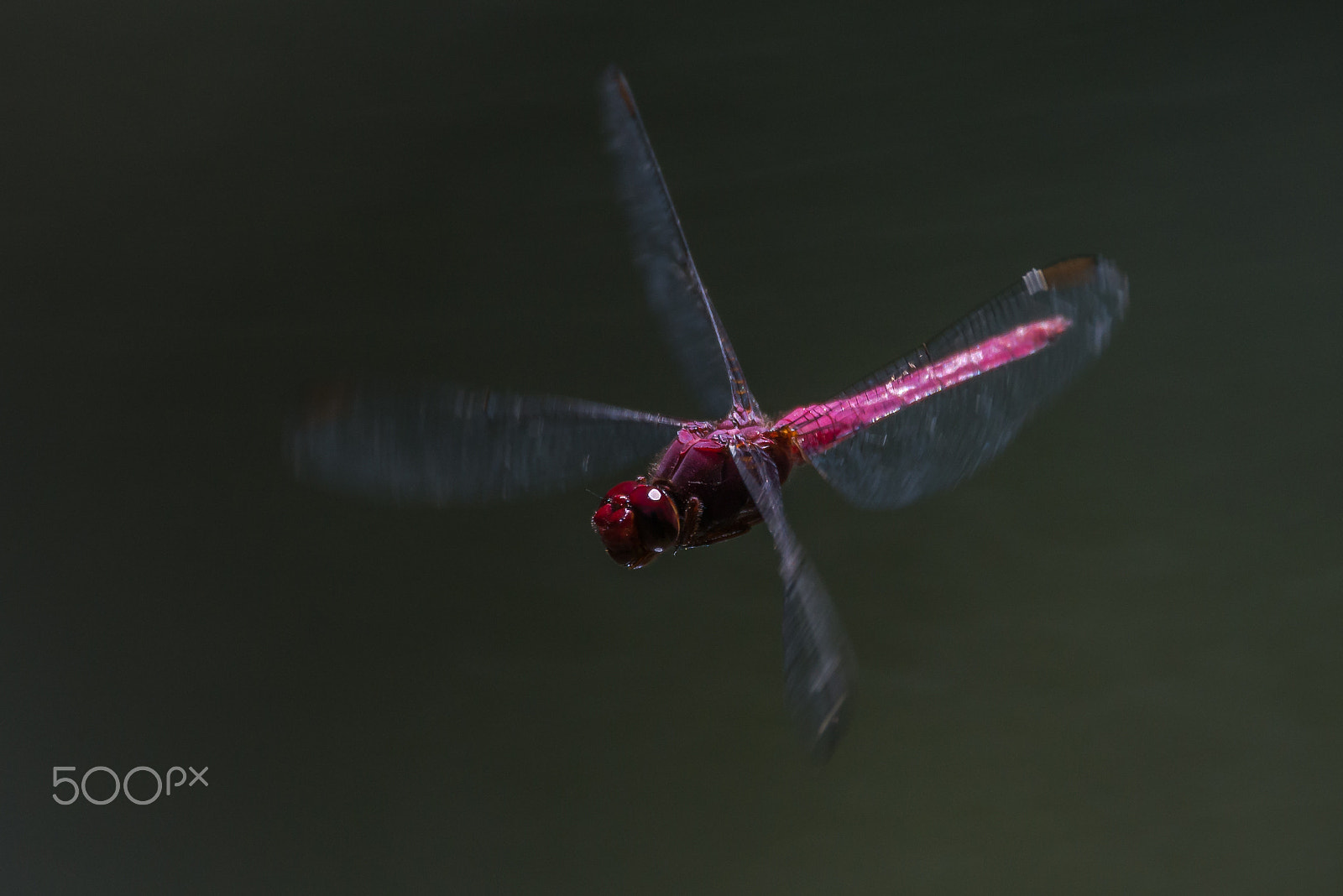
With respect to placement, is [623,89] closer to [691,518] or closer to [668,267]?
[668,267]

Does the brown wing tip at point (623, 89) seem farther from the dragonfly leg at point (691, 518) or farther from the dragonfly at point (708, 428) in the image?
the dragonfly leg at point (691, 518)

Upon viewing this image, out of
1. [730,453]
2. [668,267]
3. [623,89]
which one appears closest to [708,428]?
[730,453]

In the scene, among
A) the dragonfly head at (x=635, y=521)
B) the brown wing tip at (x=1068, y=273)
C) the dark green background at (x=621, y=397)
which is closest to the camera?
the dragonfly head at (x=635, y=521)

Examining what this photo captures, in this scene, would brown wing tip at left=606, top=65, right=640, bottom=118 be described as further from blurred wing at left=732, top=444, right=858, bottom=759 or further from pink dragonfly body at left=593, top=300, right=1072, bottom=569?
blurred wing at left=732, top=444, right=858, bottom=759

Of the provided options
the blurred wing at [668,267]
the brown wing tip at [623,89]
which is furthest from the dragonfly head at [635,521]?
the brown wing tip at [623,89]

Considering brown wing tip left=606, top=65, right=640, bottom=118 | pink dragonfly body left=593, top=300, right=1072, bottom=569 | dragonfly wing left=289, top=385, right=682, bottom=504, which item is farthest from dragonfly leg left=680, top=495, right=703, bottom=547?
brown wing tip left=606, top=65, right=640, bottom=118

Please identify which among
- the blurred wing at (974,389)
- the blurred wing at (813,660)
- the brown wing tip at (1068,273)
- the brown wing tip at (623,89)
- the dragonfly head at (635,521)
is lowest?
the blurred wing at (813,660)

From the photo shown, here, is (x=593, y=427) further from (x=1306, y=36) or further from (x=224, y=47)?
(x=1306, y=36)
